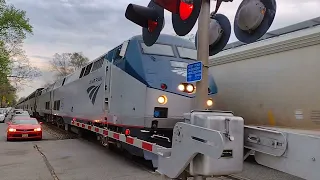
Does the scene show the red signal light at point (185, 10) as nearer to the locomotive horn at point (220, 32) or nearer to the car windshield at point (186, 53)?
the locomotive horn at point (220, 32)

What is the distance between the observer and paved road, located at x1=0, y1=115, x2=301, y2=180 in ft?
24.1

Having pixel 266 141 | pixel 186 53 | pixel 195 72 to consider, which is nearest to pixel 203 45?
pixel 195 72

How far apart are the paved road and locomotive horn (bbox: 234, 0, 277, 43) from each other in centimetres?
350

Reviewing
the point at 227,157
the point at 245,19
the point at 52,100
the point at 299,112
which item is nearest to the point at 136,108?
the point at 299,112

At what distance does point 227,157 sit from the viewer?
290cm

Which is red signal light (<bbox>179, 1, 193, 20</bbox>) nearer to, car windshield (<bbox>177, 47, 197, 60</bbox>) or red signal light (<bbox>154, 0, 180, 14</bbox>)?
red signal light (<bbox>154, 0, 180, 14</bbox>)

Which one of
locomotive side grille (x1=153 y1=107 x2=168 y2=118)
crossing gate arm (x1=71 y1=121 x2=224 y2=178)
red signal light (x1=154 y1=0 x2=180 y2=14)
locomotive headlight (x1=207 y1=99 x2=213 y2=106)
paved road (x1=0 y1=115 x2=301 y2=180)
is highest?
red signal light (x1=154 y1=0 x2=180 y2=14)

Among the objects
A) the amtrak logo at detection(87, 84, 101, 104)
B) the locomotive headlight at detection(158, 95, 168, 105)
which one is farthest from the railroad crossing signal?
the amtrak logo at detection(87, 84, 101, 104)

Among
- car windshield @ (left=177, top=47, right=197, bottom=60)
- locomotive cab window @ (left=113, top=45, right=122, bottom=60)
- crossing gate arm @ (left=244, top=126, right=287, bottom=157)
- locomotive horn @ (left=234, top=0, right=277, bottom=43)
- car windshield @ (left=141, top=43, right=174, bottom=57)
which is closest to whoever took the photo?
crossing gate arm @ (left=244, top=126, right=287, bottom=157)

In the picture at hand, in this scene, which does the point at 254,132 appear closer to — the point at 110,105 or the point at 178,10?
the point at 178,10

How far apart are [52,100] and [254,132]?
21604mm

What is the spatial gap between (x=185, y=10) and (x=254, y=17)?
0.83m

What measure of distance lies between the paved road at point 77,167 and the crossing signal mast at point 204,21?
3.22 meters

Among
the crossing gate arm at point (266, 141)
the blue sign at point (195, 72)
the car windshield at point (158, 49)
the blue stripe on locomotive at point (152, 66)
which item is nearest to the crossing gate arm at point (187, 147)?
the crossing gate arm at point (266, 141)
